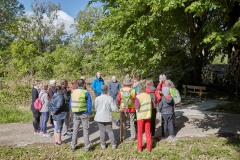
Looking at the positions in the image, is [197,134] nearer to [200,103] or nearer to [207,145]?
[207,145]

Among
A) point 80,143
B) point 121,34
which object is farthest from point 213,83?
point 80,143

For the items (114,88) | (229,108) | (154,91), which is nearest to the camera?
(154,91)

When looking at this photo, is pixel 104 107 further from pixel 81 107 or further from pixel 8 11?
pixel 8 11

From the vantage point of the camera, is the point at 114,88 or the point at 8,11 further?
the point at 8,11

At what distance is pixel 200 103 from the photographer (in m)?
11.3

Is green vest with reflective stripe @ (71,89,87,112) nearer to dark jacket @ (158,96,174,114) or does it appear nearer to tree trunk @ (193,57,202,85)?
dark jacket @ (158,96,174,114)

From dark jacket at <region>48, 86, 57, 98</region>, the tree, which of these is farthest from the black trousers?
the tree

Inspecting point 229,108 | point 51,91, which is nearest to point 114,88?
point 51,91

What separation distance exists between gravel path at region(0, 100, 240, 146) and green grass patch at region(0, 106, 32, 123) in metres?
0.37

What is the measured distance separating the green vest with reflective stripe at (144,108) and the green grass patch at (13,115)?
4.92m

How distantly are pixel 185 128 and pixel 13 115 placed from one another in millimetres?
6313

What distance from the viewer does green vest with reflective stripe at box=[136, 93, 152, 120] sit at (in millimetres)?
5309

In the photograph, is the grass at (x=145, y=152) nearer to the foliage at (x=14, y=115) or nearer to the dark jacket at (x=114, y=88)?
the dark jacket at (x=114, y=88)

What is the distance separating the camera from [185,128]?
711cm
